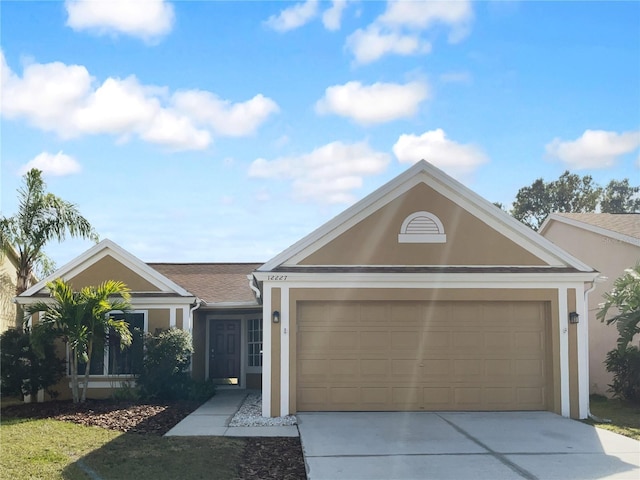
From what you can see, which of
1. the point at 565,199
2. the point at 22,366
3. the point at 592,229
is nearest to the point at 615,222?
the point at 592,229

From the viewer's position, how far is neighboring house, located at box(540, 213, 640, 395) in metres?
17.9

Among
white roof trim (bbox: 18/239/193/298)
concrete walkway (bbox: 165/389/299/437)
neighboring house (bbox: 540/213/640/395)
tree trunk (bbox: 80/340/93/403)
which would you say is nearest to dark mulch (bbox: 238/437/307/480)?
concrete walkway (bbox: 165/389/299/437)

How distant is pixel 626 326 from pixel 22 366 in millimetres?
13298

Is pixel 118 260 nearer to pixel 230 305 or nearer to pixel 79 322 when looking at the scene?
pixel 79 322

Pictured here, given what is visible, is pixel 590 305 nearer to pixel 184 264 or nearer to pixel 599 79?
pixel 599 79

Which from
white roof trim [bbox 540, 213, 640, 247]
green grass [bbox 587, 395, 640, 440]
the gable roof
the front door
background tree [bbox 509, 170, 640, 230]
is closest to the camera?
green grass [bbox 587, 395, 640, 440]

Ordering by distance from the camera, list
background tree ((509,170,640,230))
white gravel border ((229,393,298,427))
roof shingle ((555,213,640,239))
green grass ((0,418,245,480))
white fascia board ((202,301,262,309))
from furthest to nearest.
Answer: background tree ((509,170,640,230))
roof shingle ((555,213,640,239))
white fascia board ((202,301,262,309))
white gravel border ((229,393,298,427))
green grass ((0,418,245,480))

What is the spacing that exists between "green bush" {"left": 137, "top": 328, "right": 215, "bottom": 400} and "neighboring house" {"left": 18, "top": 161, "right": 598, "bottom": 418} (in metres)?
3.20

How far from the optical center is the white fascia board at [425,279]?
41.9 feet

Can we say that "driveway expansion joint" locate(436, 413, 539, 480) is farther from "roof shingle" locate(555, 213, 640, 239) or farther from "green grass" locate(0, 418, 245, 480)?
"roof shingle" locate(555, 213, 640, 239)

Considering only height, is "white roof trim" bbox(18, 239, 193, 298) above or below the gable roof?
below

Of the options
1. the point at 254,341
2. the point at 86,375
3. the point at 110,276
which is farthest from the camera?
the point at 254,341

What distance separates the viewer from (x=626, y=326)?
536 inches

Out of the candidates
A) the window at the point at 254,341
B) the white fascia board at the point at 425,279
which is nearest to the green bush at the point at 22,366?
the window at the point at 254,341
